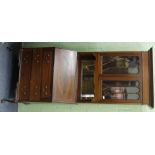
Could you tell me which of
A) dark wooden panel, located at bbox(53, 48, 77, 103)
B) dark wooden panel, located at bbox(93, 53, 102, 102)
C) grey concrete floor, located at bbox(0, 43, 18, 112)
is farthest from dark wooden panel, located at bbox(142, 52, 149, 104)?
grey concrete floor, located at bbox(0, 43, 18, 112)

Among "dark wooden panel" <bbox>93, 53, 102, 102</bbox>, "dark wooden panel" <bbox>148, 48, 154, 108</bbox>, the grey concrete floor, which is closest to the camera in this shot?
"dark wooden panel" <bbox>148, 48, 154, 108</bbox>

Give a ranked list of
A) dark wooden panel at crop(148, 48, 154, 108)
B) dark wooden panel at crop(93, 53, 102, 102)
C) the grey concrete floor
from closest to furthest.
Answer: dark wooden panel at crop(148, 48, 154, 108)
dark wooden panel at crop(93, 53, 102, 102)
the grey concrete floor

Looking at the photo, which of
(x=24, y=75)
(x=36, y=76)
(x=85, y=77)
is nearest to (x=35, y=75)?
(x=36, y=76)

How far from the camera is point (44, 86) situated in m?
2.52

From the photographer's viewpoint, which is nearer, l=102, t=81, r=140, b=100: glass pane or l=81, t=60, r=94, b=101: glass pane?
l=102, t=81, r=140, b=100: glass pane

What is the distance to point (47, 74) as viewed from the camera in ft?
8.29

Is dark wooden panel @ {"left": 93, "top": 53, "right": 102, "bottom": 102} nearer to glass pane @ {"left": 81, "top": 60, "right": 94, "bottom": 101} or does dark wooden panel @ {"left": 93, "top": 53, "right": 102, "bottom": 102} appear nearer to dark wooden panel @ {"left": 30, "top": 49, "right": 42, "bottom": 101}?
glass pane @ {"left": 81, "top": 60, "right": 94, "bottom": 101}

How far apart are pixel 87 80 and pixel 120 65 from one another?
0.37 meters

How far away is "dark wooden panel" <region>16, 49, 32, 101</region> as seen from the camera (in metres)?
2.56

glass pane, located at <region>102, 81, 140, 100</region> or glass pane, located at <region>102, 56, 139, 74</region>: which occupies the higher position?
glass pane, located at <region>102, 56, 139, 74</region>

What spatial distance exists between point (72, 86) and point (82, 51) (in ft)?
1.66

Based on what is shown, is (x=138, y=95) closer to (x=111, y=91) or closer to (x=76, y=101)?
(x=111, y=91)

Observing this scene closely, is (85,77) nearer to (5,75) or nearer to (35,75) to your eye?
(35,75)

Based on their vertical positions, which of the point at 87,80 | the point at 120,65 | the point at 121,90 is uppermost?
the point at 120,65
